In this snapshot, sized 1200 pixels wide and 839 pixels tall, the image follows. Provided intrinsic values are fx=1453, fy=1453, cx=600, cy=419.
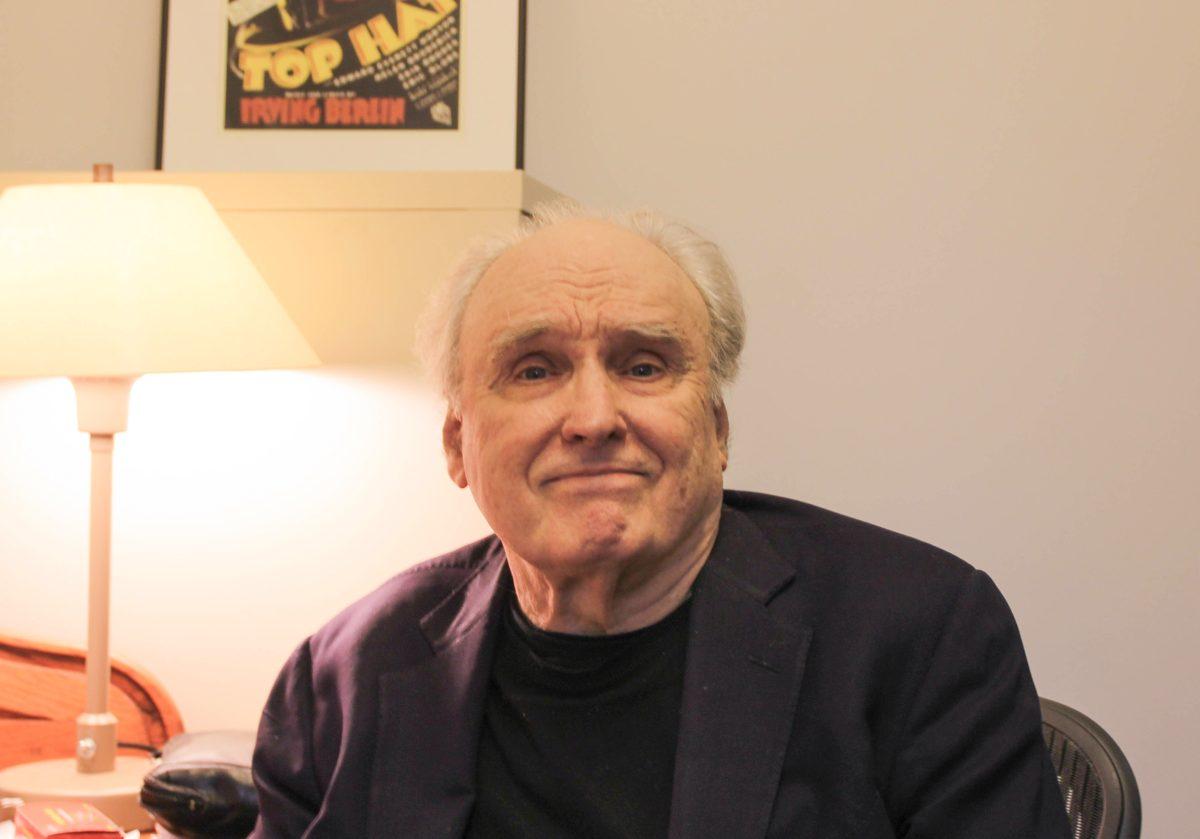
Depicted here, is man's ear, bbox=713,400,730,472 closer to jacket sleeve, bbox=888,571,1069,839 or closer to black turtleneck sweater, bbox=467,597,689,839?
black turtleneck sweater, bbox=467,597,689,839

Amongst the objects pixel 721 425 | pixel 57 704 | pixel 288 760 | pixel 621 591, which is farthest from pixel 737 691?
pixel 57 704

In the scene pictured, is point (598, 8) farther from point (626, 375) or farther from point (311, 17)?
point (626, 375)

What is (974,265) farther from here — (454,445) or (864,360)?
(454,445)

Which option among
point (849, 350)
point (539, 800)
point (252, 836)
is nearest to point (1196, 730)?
point (849, 350)

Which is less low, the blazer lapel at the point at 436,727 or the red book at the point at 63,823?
the blazer lapel at the point at 436,727

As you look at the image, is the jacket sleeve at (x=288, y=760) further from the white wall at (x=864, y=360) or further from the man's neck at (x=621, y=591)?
the white wall at (x=864, y=360)

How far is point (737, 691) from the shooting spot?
1426mm

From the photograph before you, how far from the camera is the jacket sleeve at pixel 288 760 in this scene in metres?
1.60

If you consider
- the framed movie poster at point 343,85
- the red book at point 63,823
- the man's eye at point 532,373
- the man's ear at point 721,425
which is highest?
the framed movie poster at point 343,85

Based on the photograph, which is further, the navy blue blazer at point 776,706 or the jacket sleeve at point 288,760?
the jacket sleeve at point 288,760

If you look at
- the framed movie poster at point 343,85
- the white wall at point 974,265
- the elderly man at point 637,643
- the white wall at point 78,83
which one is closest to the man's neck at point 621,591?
the elderly man at point 637,643

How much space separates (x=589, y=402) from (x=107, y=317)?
2.56 ft

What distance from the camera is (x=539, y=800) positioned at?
1492 mm

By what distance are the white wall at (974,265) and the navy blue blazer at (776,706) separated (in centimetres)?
64
